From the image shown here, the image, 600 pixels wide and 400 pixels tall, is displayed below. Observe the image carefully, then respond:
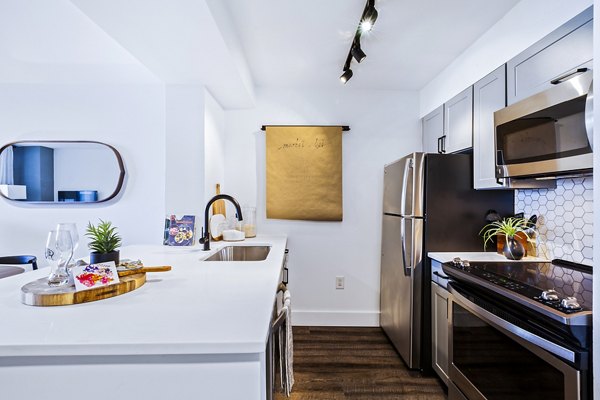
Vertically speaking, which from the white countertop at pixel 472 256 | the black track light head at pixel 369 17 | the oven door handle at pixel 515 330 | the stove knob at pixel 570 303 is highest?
the black track light head at pixel 369 17

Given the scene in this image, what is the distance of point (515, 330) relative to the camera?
127cm

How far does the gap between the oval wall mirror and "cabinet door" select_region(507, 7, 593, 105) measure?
2807mm

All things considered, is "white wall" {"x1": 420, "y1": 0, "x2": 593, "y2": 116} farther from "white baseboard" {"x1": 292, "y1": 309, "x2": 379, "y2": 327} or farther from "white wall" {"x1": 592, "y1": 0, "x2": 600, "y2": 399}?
"white baseboard" {"x1": 292, "y1": 309, "x2": 379, "y2": 327}

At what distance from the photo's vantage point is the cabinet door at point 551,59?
1.29m

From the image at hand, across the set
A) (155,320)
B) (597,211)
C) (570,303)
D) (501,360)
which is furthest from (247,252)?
(597,211)

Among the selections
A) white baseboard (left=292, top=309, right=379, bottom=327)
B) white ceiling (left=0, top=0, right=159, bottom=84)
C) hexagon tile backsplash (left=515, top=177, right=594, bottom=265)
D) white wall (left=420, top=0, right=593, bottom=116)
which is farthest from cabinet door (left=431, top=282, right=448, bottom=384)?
white ceiling (left=0, top=0, right=159, bottom=84)

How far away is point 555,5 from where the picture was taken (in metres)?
1.46

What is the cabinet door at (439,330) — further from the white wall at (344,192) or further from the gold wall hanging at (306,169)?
the gold wall hanging at (306,169)

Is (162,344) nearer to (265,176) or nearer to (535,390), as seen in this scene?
(535,390)

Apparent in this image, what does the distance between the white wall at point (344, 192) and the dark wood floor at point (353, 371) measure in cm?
33

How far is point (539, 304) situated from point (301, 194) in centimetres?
206

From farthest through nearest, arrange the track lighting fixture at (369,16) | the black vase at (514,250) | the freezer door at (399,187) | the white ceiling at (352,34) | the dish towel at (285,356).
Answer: the freezer door at (399,187) < the black vase at (514,250) < the white ceiling at (352,34) < the track lighting fixture at (369,16) < the dish towel at (285,356)

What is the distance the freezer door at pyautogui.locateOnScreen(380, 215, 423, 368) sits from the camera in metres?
2.17

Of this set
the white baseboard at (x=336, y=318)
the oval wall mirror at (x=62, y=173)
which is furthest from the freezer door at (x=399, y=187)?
the oval wall mirror at (x=62, y=173)
